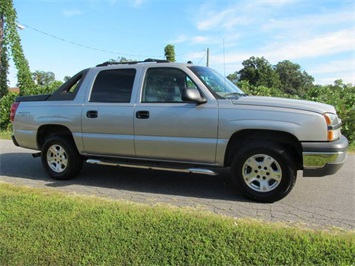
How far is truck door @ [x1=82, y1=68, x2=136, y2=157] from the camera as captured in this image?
5242mm

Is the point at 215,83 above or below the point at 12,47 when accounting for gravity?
below

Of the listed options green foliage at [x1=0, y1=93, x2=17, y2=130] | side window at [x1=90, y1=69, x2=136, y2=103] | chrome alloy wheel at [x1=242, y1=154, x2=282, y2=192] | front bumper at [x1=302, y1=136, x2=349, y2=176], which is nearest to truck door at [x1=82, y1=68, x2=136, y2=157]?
side window at [x1=90, y1=69, x2=136, y2=103]

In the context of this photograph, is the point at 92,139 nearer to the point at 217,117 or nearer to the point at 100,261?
the point at 217,117

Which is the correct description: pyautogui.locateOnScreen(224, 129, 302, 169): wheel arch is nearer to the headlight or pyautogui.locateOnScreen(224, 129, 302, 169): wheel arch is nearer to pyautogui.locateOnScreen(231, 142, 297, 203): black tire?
pyautogui.locateOnScreen(231, 142, 297, 203): black tire

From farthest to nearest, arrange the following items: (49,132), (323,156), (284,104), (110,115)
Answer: (49,132), (110,115), (284,104), (323,156)

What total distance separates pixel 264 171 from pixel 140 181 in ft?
7.22

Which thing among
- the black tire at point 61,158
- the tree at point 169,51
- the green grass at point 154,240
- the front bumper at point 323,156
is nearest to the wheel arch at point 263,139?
the front bumper at point 323,156

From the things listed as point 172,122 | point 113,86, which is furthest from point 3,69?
point 172,122

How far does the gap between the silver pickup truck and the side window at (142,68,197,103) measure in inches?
0.6

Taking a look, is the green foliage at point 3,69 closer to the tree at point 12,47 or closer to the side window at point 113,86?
the tree at point 12,47

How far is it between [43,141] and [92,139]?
4.06ft

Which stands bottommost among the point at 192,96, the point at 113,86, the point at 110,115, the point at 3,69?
the point at 110,115

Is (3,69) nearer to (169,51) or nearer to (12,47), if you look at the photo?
(12,47)

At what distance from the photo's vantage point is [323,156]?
14.0 ft
